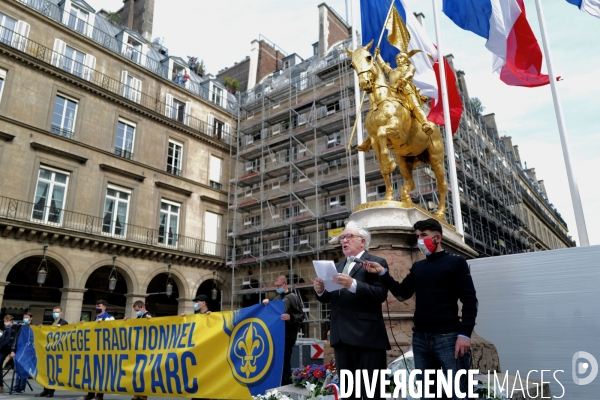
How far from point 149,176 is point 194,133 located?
442 cm

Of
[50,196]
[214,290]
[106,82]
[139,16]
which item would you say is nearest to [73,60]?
[106,82]

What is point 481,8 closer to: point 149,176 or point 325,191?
point 325,191

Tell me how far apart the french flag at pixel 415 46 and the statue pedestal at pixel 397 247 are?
6635mm

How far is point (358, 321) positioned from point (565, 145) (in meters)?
7.59

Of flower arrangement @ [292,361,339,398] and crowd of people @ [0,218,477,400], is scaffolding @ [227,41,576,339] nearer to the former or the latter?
flower arrangement @ [292,361,339,398]

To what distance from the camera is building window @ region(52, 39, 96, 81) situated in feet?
67.3

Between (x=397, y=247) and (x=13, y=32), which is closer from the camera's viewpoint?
(x=397, y=247)

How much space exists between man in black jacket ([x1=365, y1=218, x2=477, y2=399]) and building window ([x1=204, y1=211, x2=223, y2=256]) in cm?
2299

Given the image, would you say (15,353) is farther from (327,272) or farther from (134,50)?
(134,50)

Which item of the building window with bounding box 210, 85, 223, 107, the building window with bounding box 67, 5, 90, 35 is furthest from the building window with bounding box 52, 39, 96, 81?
the building window with bounding box 210, 85, 223, 107

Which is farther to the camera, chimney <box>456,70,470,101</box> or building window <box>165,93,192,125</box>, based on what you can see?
chimney <box>456,70,470,101</box>

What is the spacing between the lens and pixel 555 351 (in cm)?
445

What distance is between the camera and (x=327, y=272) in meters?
2.90

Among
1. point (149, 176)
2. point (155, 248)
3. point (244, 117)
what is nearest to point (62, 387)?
point (155, 248)
